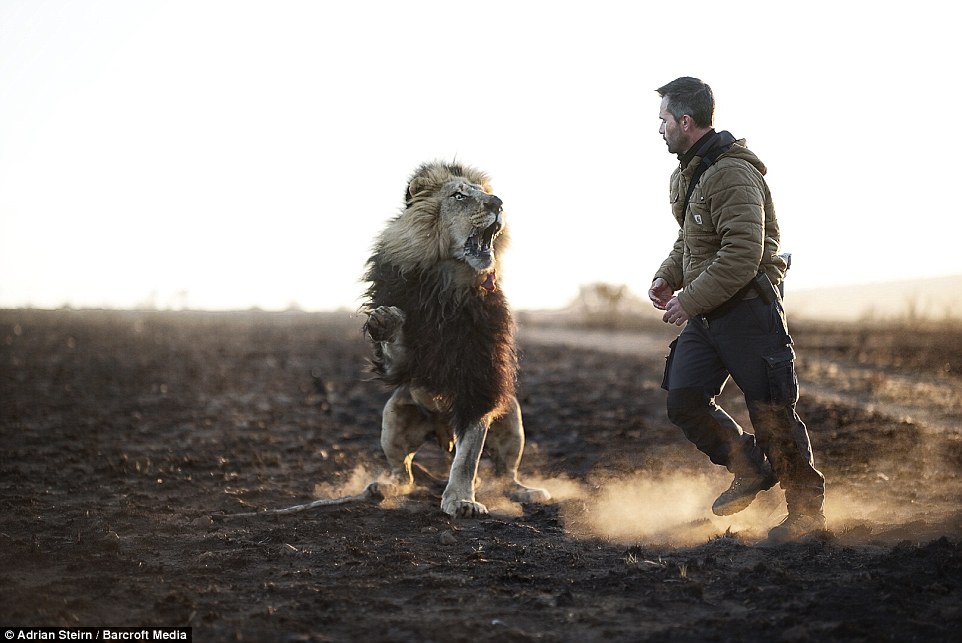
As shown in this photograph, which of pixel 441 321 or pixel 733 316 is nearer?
pixel 733 316

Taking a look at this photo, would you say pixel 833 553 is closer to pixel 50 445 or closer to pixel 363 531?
pixel 363 531

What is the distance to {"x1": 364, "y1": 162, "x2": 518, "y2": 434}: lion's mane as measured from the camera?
6750 mm

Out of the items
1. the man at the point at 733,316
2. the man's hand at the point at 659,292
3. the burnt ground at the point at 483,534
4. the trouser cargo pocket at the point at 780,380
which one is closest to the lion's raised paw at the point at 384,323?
the burnt ground at the point at 483,534

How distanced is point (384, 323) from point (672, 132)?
7.43ft

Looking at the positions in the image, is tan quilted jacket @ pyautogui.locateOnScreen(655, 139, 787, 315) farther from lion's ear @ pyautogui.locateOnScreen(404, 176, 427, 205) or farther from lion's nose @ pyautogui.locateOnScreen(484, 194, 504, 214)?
lion's ear @ pyautogui.locateOnScreen(404, 176, 427, 205)

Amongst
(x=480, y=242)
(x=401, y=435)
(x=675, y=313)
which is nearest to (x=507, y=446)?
(x=401, y=435)

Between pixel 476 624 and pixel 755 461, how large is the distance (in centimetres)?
234

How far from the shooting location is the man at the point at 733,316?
208 inches

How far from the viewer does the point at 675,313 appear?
5.45 metres

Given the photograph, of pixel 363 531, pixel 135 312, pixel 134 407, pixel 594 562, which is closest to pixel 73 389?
pixel 134 407

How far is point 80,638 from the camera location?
12.8ft

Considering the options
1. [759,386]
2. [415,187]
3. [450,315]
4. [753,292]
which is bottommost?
[759,386]

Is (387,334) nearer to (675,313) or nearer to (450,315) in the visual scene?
(450,315)

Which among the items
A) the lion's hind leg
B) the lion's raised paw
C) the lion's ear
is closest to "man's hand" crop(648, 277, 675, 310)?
the lion's raised paw
